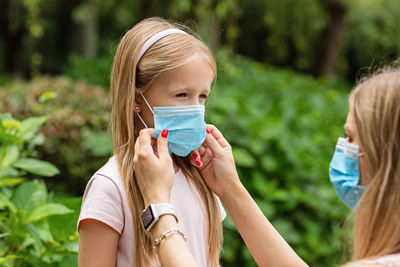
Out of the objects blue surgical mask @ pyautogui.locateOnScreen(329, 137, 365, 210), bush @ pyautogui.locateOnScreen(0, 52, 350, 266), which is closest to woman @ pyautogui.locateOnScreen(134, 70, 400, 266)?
blue surgical mask @ pyautogui.locateOnScreen(329, 137, 365, 210)

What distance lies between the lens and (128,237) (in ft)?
5.53

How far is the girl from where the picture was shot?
1637 millimetres

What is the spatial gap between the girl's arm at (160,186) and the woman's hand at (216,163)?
0.22 meters

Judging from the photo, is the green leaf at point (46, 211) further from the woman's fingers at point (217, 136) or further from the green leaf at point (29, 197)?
the woman's fingers at point (217, 136)

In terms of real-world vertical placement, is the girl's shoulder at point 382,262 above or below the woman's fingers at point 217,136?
below

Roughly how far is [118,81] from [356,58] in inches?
630

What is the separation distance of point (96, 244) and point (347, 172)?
94cm

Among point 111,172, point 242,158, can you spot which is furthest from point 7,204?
point 242,158

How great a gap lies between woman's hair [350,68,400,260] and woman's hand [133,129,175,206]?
66cm

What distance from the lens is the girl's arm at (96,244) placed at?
5.28 ft

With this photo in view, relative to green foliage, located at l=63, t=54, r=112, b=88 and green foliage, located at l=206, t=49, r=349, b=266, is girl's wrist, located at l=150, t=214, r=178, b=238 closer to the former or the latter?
green foliage, located at l=206, t=49, r=349, b=266

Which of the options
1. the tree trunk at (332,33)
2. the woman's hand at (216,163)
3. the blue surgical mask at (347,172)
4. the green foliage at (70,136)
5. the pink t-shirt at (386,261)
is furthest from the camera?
the tree trunk at (332,33)

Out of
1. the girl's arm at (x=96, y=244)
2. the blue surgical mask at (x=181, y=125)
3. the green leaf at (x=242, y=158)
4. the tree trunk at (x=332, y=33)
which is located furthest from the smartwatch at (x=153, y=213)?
the tree trunk at (x=332, y=33)

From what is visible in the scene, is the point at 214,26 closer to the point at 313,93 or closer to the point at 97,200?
the point at 313,93
